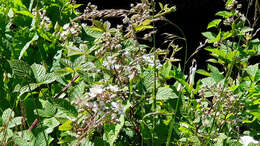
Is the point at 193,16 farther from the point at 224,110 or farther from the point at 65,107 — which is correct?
the point at 65,107

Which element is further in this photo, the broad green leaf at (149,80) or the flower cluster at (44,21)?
the flower cluster at (44,21)

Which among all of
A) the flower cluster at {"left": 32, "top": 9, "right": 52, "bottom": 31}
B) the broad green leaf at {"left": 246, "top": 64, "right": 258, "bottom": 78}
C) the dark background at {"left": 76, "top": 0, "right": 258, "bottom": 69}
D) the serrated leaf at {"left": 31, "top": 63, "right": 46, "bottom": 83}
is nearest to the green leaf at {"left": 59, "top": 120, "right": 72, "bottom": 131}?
the serrated leaf at {"left": 31, "top": 63, "right": 46, "bottom": 83}

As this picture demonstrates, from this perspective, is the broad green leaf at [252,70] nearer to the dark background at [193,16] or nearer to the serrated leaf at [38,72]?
the serrated leaf at [38,72]

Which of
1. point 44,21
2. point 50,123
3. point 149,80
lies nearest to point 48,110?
point 50,123

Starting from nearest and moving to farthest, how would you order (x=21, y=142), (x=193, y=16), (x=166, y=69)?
1. (x=21, y=142)
2. (x=166, y=69)
3. (x=193, y=16)

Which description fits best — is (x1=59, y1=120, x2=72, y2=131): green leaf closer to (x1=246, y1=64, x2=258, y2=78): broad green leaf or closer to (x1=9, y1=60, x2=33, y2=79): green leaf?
(x1=9, y1=60, x2=33, y2=79): green leaf

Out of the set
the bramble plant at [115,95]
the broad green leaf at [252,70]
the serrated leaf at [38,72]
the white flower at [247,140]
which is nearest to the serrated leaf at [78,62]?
the bramble plant at [115,95]

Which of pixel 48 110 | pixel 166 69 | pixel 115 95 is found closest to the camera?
pixel 115 95

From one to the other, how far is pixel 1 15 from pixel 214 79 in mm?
868

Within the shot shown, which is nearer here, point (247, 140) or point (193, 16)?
point (247, 140)

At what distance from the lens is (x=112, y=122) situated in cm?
95

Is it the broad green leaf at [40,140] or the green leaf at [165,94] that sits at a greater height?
the green leaf at [165,94]

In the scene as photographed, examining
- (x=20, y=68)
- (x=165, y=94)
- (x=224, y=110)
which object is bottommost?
(x=224, y=110)

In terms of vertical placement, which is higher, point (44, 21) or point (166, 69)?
point (44, 21)
